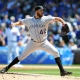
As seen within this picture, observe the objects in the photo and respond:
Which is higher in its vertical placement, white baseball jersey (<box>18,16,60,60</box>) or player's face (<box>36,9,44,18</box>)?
player's face (<box>36,9,44,18</box>)

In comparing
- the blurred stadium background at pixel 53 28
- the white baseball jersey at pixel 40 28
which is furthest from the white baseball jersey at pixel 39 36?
the blurred stadium background at pixel 53 28

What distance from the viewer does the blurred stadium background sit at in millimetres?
18297

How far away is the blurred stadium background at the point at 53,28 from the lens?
60.0ft

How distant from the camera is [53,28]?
20.5m

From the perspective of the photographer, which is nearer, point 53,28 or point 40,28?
point 40,28

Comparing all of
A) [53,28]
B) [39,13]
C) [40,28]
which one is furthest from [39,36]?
[53,28]

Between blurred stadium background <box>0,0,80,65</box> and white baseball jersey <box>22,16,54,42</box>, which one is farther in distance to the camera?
blurred stadium background <box>0,0,80,65</box>

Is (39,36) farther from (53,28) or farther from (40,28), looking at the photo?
(53,28)

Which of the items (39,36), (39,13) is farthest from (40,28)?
(39,13)

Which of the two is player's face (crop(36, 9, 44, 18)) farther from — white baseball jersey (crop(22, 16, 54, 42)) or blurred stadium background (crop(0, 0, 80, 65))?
blurred stadium background (crop(0, 0, 80, 65))

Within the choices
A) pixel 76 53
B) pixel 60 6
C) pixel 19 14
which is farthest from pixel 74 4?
pixel 76 53

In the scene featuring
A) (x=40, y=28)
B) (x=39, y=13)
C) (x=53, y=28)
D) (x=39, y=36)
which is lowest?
(x=53, y=28)

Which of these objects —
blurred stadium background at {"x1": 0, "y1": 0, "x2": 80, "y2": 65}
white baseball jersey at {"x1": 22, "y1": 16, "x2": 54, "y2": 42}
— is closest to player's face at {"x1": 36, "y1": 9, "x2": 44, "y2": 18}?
white baseball jersey at {"x1": 22, "y1": 16, "x2": 54, "y2": 42}

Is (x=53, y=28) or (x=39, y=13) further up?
(x=39, y=13)
